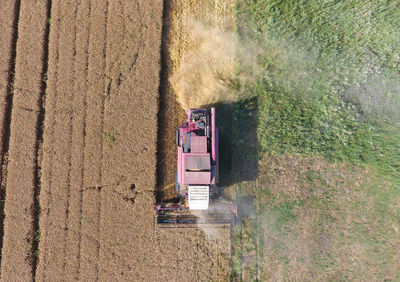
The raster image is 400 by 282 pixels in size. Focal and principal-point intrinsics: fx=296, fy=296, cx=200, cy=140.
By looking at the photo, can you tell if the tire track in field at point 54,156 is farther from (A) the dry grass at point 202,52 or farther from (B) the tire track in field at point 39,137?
(A) the dry grass at point 202,52

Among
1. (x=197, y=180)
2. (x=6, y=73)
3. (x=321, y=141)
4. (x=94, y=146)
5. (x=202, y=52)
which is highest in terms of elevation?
(x=202, y=52)

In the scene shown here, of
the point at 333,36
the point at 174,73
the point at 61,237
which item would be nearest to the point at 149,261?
the point at 61,237

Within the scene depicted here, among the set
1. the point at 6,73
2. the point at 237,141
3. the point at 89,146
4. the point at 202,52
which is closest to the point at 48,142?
the point at 89,146

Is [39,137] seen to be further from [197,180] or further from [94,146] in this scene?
[197,180]

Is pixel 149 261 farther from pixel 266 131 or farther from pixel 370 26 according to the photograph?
pixel 370 26

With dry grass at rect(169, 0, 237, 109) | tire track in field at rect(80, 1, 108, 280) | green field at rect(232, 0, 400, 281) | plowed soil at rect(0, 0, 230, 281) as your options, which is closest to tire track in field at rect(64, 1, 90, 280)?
plowed soil at rect(0, 0, 230, 281)

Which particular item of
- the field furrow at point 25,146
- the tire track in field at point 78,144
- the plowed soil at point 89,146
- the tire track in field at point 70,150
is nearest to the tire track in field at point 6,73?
the plowed soil at point 89,146
